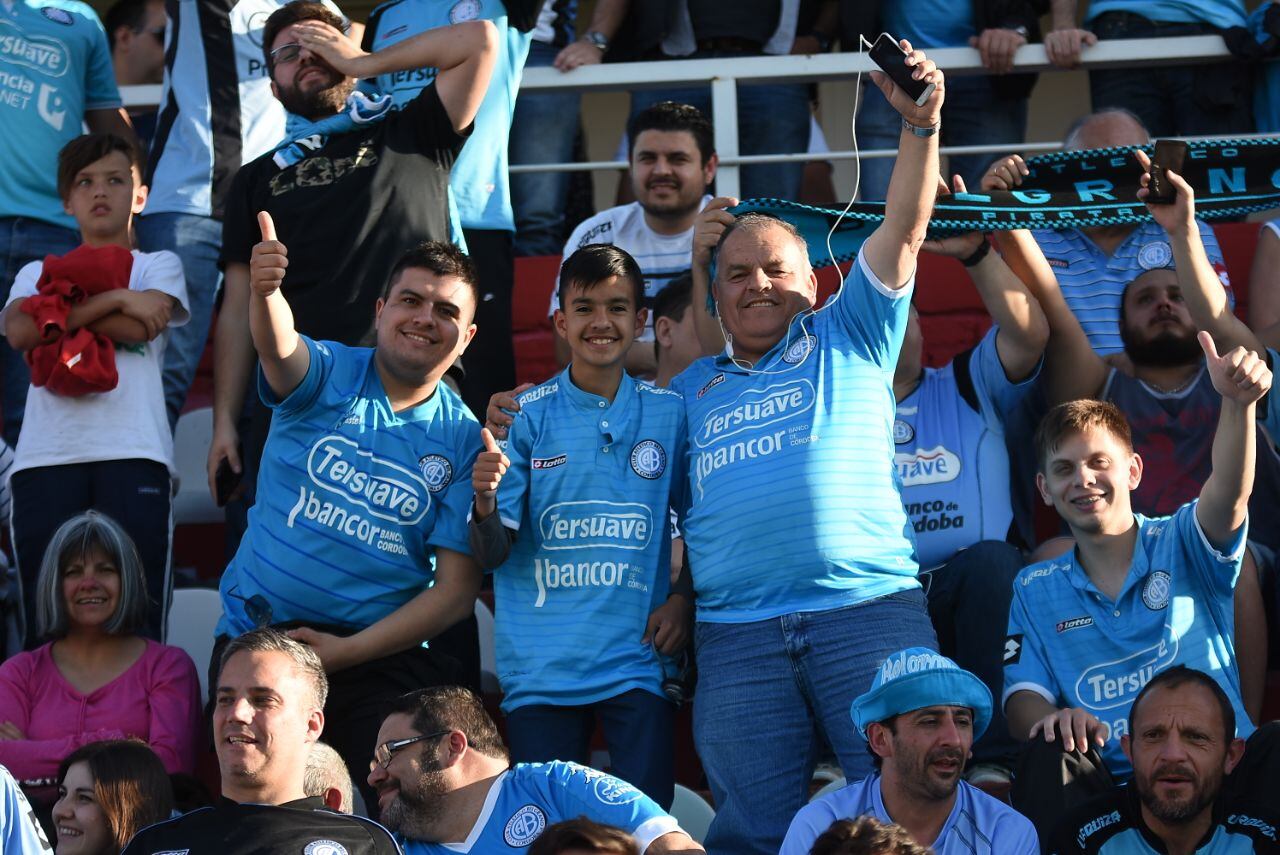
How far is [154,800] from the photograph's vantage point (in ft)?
16.5

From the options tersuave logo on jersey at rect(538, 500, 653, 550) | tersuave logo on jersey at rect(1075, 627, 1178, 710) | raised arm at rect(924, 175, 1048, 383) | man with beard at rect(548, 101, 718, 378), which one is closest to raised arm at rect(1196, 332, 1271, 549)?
tersuave logo on jersey at rect(1075, 627, 1178, 710)

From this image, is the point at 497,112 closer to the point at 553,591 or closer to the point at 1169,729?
the point at 553,591

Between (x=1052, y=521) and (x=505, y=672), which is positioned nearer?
(x=505, y=672)

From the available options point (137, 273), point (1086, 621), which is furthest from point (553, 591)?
point (137, 273)

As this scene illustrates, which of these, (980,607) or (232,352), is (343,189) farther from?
(980,607)

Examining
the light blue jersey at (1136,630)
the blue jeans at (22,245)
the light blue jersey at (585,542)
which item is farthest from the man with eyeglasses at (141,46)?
the light blue jersey at (1136,630)

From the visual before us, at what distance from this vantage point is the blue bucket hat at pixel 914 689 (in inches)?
175

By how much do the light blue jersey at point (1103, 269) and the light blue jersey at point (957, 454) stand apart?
569 mm

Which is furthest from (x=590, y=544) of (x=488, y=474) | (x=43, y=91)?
(x=43, y=91)

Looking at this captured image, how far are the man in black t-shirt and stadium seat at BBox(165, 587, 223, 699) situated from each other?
0.56 metres

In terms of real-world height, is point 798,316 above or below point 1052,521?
above

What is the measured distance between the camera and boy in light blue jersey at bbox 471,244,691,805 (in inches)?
199

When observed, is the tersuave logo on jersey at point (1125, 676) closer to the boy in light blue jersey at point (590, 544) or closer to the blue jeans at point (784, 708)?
the blue jeans at point (784, 708)

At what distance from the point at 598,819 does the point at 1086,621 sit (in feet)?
5.26
